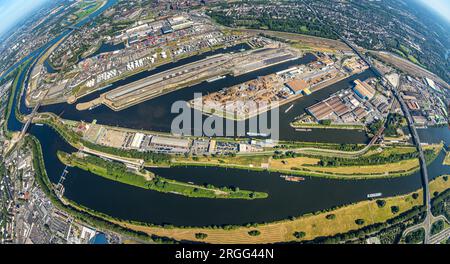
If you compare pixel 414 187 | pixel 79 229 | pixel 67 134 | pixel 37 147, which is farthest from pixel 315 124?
pixel 37 147

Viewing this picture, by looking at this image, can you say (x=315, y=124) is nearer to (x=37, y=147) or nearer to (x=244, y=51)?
(x=244, y=51)

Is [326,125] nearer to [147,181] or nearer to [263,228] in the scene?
[263,228]

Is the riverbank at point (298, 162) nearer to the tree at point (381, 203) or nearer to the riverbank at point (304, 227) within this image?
the tree at point (381, 203)

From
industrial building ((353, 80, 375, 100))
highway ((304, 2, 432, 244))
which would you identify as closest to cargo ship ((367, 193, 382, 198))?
highway ((304, 2, 432, 244))

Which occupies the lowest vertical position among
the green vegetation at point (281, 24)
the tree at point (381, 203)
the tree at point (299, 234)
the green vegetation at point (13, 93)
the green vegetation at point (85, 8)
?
the green vegetation at point (85, 8)

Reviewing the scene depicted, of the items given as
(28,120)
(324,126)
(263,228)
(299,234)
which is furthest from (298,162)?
(28,120)

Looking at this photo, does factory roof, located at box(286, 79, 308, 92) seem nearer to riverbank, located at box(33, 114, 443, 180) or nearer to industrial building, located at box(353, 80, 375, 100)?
industrial building, located at box(353, 80, 375, 100)

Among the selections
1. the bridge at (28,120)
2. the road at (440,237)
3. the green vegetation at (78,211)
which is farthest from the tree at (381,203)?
the bridge at (28,120)
